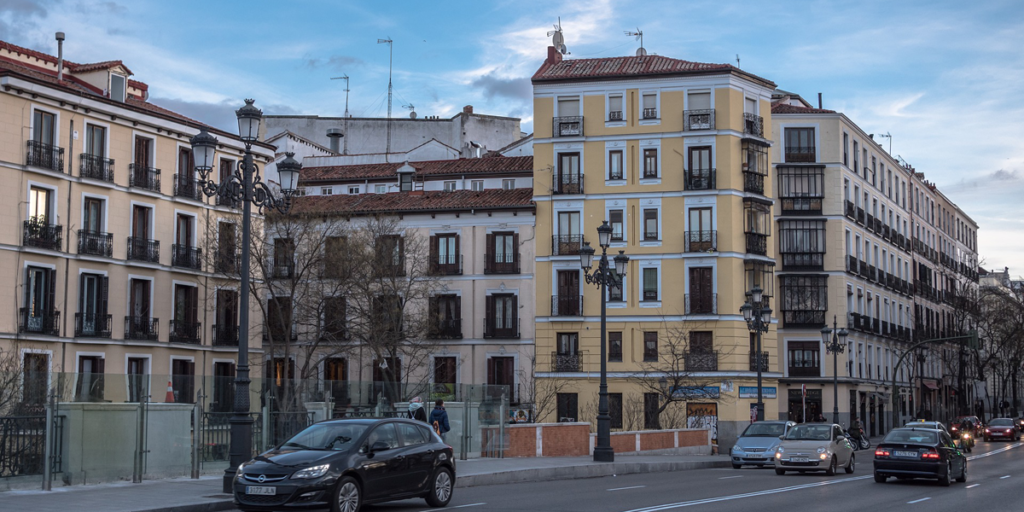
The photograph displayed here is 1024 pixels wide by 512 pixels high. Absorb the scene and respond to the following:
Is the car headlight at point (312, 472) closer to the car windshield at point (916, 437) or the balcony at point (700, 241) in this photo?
the car windshield at point (916, 437)

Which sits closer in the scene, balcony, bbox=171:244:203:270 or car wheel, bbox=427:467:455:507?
car wheel, bbox=427:467:455:507

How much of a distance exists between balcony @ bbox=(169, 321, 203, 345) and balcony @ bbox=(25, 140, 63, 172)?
28.4 feet

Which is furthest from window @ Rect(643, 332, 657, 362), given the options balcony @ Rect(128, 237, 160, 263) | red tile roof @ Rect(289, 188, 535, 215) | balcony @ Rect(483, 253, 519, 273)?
balcony @ Rect(128, 237, 160, 263)

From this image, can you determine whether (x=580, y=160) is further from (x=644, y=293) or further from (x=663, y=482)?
(x=663, y=482)

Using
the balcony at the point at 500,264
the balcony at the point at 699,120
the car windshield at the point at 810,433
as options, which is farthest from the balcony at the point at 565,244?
the car windshield at the point at 810,433

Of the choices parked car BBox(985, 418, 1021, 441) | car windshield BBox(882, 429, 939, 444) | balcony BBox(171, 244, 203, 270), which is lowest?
parked car BBox(985, 418, 1021, 441)

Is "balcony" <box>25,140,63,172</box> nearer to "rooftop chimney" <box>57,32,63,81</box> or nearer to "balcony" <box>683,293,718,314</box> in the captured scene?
"rooftop chimney" <box>57,32,63,81</box>

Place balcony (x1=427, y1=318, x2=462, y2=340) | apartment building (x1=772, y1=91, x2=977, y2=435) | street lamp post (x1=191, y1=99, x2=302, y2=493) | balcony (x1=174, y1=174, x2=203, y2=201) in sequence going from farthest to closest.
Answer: apartment building (x1=772, y1=91, x2=977, y2=435) < balcony (x1=427, y1=318, x2=462, y2=340) < balcony (x1=174, y1=174, x2=203, y2=201) < street lamp post (x1=191, y1=99, x2=302, y2=493)

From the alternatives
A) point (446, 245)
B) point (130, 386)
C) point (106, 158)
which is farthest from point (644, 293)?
point (130, 386)

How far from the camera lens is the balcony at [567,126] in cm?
5891

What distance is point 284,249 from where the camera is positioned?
49719 mm

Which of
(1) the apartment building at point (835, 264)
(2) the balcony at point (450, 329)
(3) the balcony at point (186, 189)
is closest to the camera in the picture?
(3) the balcony at point (186, 189)

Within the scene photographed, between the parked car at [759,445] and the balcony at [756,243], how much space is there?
2386cm

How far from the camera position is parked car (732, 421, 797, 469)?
3447 cm
